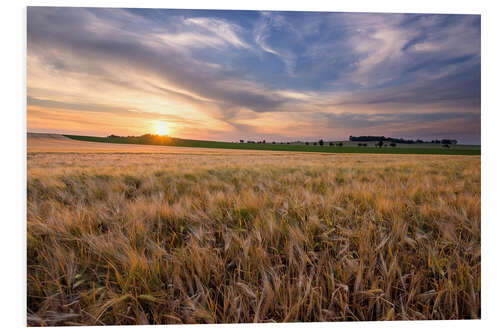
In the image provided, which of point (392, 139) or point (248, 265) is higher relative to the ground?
point (392, 139)

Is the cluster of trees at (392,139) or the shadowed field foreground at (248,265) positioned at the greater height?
the cluster of trees at (392,139)

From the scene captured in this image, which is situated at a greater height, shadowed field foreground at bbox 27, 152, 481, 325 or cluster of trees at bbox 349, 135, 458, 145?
cluster of trees at bbox 349, 135, 458, 145

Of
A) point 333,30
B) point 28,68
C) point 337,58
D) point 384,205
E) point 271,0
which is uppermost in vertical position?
point 271,0

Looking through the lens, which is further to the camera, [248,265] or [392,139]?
[392,139]

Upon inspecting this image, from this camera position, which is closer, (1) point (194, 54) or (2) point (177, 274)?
(2) point (177, 274)

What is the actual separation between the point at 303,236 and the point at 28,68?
10.7 feet

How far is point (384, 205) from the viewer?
1.75 m

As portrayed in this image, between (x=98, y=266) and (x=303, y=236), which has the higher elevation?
(x=303, y=236)

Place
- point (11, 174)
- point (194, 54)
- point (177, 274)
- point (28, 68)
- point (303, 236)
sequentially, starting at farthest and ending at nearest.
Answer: point (194, 54)
point (28, 68)
point (11, 174)
point (303, 236)
point (177, 274)

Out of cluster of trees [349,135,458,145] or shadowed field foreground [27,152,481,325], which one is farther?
cluster of trees [349,135,458,145]

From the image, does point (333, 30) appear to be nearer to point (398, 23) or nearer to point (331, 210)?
point (398, 23)

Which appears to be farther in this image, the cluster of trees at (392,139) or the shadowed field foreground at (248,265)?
the cluster of trees at (392,139)

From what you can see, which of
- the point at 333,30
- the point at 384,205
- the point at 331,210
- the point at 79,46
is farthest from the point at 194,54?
the point at 384,205

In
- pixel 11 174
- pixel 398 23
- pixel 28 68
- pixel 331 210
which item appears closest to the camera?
pixel 331 210
